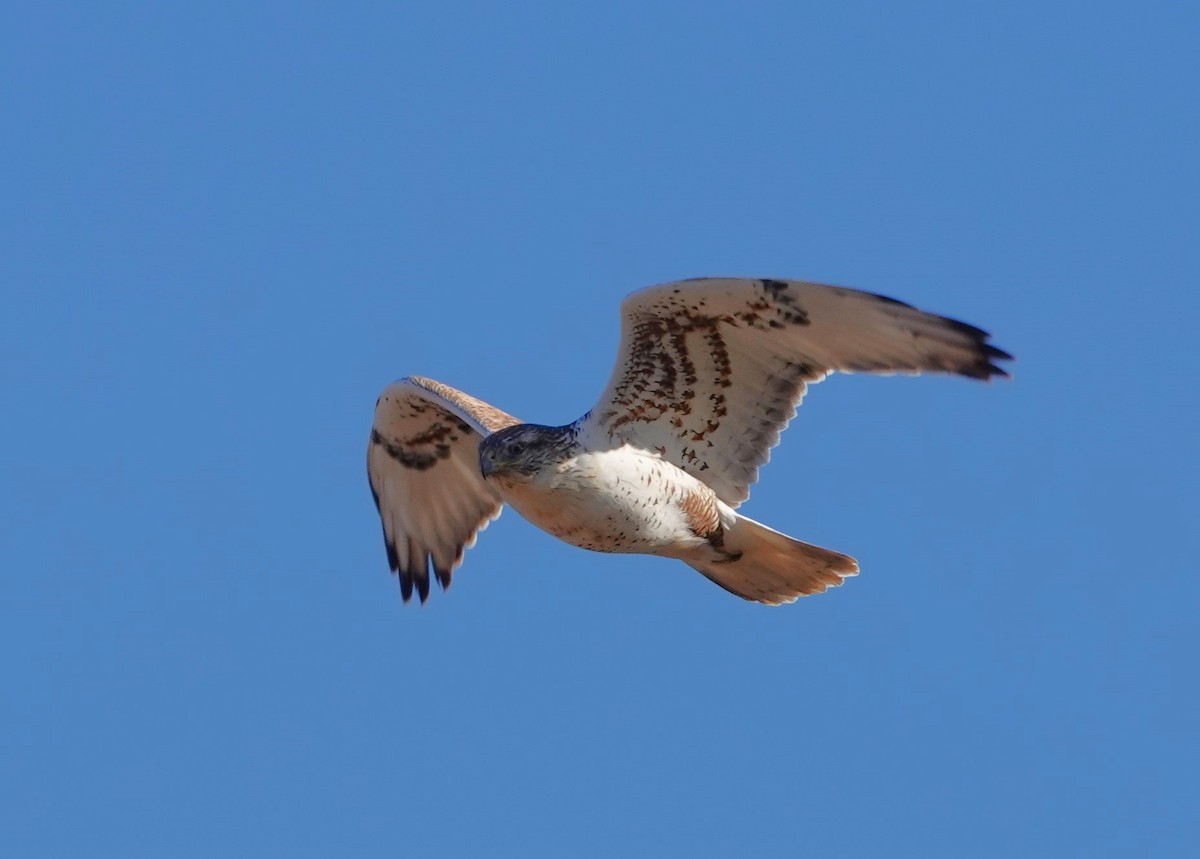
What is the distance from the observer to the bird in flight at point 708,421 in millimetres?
8320

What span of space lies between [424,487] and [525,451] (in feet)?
7.63

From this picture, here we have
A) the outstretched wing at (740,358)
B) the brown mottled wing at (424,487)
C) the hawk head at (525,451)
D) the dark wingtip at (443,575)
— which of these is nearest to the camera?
the outstretched wing at (740,358)

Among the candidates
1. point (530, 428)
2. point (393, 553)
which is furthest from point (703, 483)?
point (393, 553)

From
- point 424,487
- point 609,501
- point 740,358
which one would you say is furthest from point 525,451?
point 424,487

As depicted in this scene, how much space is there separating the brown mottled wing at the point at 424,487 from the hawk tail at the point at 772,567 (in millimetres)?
1603

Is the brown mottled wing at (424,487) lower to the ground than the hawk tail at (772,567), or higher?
higher

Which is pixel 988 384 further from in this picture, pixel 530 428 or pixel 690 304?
pixel 530 428

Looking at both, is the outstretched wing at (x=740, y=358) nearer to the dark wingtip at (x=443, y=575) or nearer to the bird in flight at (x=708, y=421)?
the bird in flight at (x=708, y=421)

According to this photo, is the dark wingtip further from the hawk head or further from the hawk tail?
the hawk head

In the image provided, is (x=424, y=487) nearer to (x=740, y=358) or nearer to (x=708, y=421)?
(x=708, y=421)

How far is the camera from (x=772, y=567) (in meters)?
9.41

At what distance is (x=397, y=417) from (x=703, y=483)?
2127 millimetres

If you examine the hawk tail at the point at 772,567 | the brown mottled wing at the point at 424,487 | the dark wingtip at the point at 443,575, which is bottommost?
the hawk tail at the point at 772,567

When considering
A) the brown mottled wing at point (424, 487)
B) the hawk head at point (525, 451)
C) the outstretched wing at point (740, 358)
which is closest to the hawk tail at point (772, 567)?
the outstretched wing at point (740, 358)
